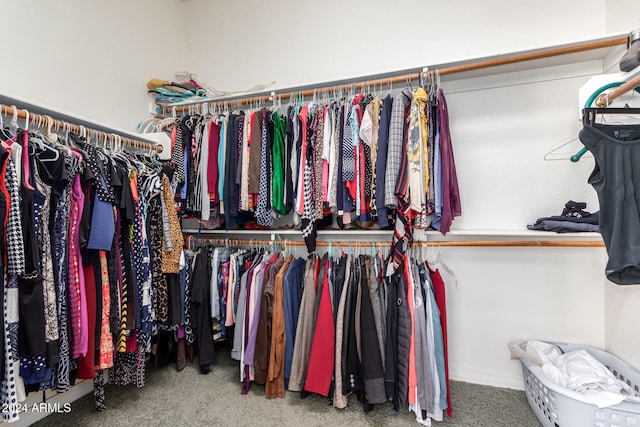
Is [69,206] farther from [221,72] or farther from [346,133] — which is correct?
[221,72]

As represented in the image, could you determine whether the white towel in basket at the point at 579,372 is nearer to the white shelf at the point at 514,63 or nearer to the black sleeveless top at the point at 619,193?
the black sleeveless top at the point at 619,193

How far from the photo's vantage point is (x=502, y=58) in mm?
1490

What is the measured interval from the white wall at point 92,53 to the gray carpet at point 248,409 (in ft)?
5.41

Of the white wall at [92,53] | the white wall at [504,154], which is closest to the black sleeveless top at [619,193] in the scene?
the white wall at [504,154]

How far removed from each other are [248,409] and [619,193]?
1949 mm

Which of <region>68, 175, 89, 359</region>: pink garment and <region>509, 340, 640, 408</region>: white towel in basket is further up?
<region>68, 175, 89, 359</region>: pink garment

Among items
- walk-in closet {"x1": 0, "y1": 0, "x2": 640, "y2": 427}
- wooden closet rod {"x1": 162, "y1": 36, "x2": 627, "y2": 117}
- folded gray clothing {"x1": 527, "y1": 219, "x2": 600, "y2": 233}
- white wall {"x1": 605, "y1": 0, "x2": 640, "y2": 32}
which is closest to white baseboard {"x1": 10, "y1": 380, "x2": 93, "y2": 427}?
walk-in closet {"x1": 0, "y1": 0, "x2": 640, "y2": 427}

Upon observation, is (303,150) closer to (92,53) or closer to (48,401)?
(92,53)

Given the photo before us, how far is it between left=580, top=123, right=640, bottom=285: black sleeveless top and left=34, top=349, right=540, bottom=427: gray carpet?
1020 mm

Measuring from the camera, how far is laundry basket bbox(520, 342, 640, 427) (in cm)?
113

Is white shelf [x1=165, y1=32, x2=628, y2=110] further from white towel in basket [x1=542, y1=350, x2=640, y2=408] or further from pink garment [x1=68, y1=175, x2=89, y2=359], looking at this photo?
white towel in basket [x1=542, y1=350, x2=640, y2=408]

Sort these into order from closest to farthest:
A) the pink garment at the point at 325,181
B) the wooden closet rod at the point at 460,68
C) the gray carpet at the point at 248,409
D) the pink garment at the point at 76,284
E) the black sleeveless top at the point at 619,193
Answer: the black sleeveless top at the point at 619,193 < the pink garment at the point at 76,284 < the wooden closet rod at the point at 460,68 < the gray carpet at the point at 248,409 < the pink garment at the point at 325,181

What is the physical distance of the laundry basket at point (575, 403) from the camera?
113 cm

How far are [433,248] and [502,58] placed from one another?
113cm
